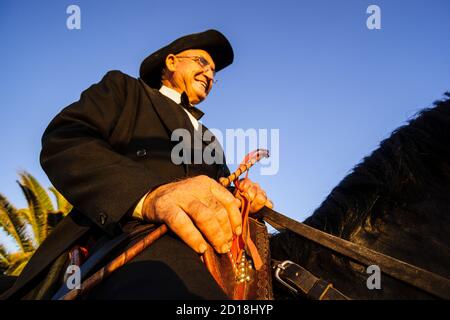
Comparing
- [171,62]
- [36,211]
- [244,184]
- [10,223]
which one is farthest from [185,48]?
[10,223]

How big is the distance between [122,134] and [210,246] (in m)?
0.88

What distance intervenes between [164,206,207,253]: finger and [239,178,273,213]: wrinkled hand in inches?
22.7

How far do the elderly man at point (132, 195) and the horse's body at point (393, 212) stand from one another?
1.36 ft

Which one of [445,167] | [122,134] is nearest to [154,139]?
[122,134]

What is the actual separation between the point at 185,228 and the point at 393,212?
1.19 m

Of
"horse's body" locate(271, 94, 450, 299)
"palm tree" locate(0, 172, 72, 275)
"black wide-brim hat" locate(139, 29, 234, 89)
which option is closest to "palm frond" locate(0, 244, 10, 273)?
"palm tree" locate(0, 172, 72, 275)

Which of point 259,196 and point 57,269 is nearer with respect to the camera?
point 57,269

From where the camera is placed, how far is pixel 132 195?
4.66 feet

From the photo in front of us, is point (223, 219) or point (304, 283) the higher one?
point (223, 219)

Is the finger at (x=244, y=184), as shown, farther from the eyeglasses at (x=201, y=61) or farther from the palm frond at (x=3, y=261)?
the palm frond at (x=3, y=261)

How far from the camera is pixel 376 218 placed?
181cm

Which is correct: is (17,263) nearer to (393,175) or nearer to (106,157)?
(106,157)

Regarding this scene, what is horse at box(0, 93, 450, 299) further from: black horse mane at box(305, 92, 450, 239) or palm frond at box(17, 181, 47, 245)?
palm frond at box(17, 181, 47, 245)
